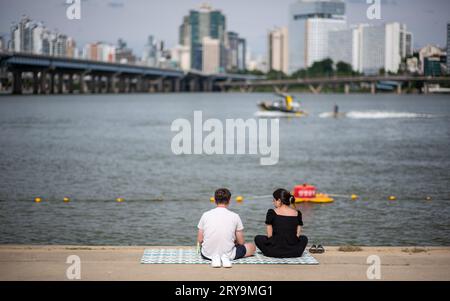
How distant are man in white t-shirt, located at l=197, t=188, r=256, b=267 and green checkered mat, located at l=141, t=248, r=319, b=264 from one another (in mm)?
140

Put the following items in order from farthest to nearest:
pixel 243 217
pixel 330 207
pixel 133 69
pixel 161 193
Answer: pixel 133 69 < pixel 161 193 < pixel 330 207 < pixel 243 217

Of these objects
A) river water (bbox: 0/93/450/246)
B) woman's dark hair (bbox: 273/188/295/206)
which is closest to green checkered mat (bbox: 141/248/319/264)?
woman's dark hair (bbox: 273/188/295/206)

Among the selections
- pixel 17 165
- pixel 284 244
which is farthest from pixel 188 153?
pixel 284 244

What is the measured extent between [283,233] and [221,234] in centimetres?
94

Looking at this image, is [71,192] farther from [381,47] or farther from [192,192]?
[381,47]

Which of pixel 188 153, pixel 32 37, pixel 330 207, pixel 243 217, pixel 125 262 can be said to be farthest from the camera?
pixel 32 37

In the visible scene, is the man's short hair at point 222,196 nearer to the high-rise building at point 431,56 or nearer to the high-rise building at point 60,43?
the high-rise building at point 431,56

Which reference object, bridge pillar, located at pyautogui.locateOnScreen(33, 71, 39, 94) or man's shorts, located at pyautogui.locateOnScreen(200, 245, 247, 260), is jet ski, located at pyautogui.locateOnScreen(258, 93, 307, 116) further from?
man's shorts, located at pyautogui.locateOnScreen(200, 245, 247, 260)

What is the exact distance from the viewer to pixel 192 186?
33.2m

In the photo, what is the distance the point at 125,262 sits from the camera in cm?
1138

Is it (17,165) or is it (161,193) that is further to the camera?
(17,165)

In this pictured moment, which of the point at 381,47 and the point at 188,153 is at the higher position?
the point at 381,47

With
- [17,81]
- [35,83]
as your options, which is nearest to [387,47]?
[17,81]
